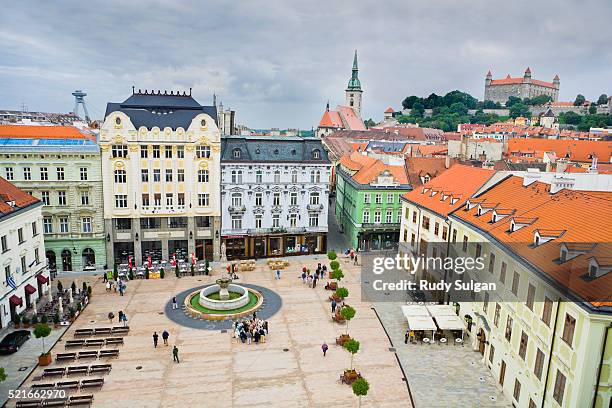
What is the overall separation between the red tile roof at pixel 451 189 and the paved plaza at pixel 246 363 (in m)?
13.1

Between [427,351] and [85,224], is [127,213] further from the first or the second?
[427,351]

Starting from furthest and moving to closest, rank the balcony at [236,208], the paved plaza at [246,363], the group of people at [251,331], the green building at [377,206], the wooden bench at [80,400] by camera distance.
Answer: the green building at [377,206] < the balcony at [236,208] < the group of people at [251,331] < the paved plaza at [246,363] < the wooden bench at [80,400]

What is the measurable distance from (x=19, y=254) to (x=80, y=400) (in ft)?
66.2

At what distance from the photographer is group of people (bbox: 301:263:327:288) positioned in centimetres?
5133

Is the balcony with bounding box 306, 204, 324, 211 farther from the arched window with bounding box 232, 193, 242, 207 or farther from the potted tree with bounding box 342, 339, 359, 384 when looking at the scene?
the potted tree with bounding box 342, 339, 359, 384

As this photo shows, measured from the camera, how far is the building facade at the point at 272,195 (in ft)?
196

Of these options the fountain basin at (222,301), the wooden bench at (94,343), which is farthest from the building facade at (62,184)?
the wooden bench at (94,343)

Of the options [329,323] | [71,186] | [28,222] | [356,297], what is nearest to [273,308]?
[329,323]

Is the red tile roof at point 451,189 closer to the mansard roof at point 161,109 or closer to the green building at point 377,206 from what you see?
the green building at point 377,206

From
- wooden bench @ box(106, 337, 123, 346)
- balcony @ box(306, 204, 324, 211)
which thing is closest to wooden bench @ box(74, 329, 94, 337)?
wooden bench @ box(106, 337, 123, 346)

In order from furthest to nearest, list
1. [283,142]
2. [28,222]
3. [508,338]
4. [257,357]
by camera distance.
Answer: [283,142] < [28,222] < [257,357] < [508,338]

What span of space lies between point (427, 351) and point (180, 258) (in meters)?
34.5

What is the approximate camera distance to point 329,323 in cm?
4122

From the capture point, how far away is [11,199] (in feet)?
138
